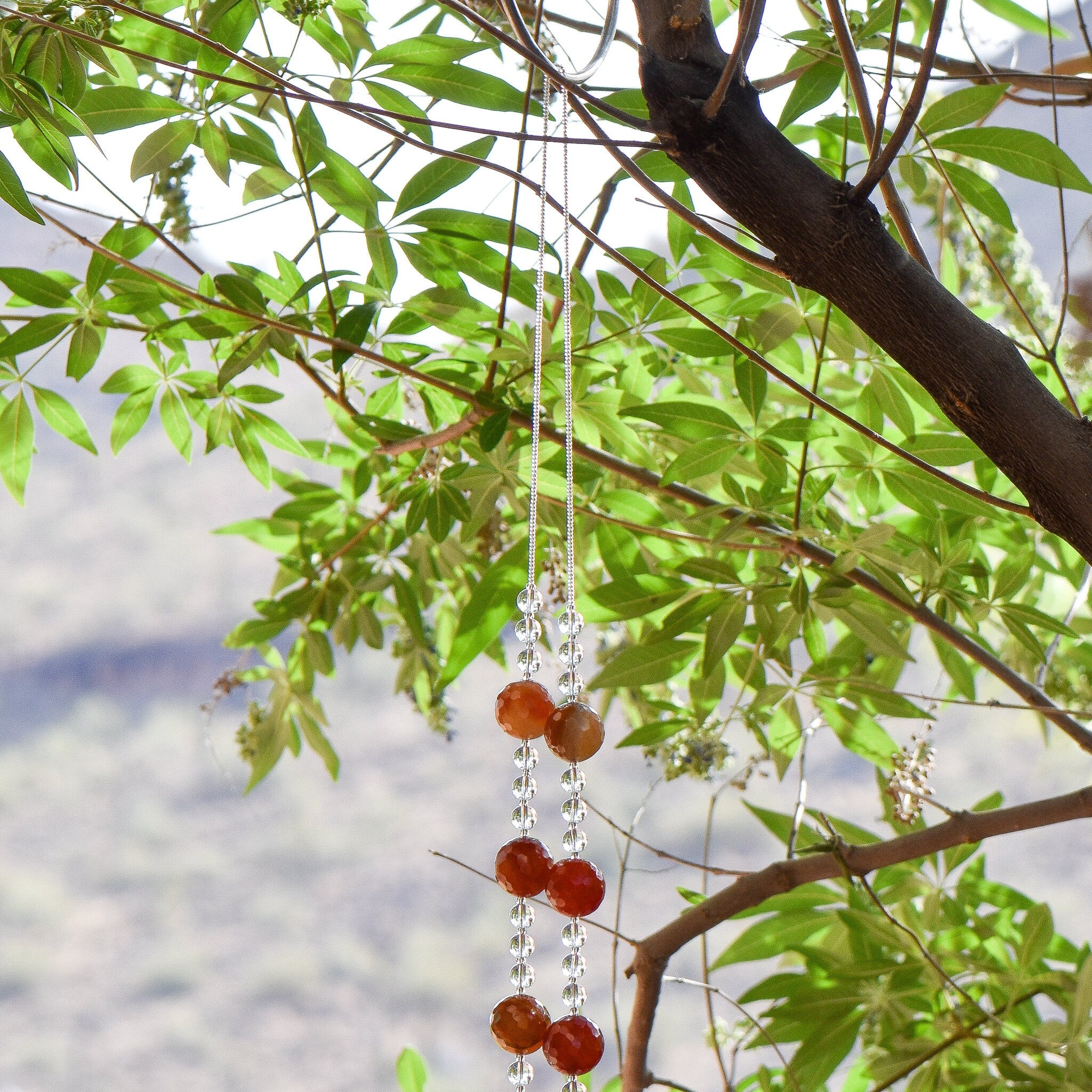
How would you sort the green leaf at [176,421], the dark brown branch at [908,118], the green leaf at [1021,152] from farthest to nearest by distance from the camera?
1. the green leaf at [176,421]
2. the green leaf at [1021,152]
3. the dark brown branch at [908,118]

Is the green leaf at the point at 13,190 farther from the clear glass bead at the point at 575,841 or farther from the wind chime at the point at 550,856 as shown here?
the clear glass bead at the point at 575,841

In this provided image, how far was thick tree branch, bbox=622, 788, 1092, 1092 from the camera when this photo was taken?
0.58 meters

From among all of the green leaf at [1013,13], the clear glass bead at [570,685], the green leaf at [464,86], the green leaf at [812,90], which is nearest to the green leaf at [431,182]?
the green leaf at [464,86]

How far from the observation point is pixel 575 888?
0.43 meters

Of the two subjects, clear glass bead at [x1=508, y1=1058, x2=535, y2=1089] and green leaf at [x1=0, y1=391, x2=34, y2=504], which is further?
green leaf at [x1=0, y1=391, x2=34, y2=504]

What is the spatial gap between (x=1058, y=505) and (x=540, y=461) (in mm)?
323

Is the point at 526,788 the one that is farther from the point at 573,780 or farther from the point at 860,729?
the point at 860,729

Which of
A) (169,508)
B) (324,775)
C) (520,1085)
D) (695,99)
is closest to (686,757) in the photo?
(520,1085)

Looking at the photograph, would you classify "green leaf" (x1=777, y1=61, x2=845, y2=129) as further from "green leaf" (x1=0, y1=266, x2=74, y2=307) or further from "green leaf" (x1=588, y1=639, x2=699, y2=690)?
"green leaf" (x1=0, y1=266, x2=74, y2=307)

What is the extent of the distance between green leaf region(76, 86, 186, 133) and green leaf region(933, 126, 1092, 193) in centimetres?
37

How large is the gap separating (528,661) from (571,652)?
18 millimetres

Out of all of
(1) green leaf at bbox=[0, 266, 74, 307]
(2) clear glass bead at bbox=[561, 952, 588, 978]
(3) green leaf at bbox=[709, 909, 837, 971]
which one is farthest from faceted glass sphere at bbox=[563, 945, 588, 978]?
(1) green leaf at bbox=[0, 266, 74, 307]

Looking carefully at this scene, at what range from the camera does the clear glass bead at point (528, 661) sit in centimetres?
45

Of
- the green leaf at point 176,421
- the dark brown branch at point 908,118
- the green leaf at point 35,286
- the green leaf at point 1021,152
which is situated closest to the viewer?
the dark brown branch at point 908,118
